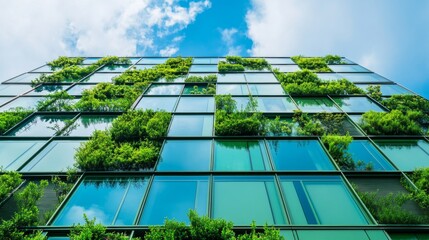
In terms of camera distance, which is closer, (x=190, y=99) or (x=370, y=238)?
(x=370, y=238)

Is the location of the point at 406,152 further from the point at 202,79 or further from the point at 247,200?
the point at 202,79

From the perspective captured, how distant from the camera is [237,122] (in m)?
13.5

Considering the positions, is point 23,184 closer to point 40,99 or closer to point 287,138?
point 40,99

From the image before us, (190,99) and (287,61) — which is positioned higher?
(287,61)

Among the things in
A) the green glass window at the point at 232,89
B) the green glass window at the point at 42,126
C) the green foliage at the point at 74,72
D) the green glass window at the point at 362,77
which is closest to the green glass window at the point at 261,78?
the green glass window at the point at 232,89

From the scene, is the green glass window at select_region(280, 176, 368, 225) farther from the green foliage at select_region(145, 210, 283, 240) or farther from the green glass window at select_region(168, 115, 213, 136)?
the green glass window at select_region(168, 115, 213, 136)

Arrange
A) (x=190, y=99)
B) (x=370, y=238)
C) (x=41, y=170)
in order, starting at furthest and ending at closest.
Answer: (x=190, y=99), (x=41, y=170), (x=370, y=238)

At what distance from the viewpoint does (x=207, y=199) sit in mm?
9836

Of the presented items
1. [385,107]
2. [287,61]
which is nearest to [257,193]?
[385,107]

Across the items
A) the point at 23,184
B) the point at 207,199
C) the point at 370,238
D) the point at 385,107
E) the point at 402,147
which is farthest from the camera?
the point at 385,107

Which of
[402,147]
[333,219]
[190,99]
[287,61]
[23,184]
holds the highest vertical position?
[287,61]

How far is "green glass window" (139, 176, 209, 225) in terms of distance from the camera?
9.33m

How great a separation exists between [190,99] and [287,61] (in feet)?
39.1

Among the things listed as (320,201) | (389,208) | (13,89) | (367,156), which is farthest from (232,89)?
(13,89)
